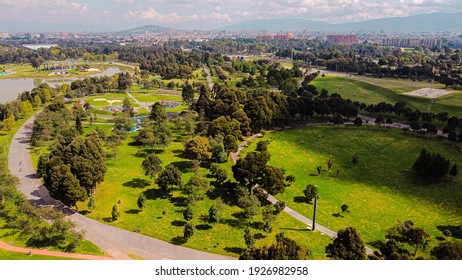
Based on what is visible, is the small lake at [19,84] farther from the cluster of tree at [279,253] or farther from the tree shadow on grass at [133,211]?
the cluster of tree at [279,253]

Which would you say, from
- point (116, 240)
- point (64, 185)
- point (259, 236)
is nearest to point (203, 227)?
point (259, 236)

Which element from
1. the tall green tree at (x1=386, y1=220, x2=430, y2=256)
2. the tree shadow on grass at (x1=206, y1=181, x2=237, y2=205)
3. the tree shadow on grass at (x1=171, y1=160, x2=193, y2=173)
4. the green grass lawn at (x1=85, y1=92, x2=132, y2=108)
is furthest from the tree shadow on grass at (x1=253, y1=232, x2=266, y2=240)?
the green grass lawn at (x1=85, y1=92, x2=132, y2=108)

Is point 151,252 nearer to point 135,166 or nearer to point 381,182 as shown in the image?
point 135,166

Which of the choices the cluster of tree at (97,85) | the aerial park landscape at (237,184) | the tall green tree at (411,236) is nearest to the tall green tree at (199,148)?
the aerial park landscape at (237,184)

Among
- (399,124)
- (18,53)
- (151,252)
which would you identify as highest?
(18,53)

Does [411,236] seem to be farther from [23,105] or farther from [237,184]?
[23,105]

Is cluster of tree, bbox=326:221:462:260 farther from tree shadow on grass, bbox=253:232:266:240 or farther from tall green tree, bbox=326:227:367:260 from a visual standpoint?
tree shadow on grass, bbox=253:232:266:240
